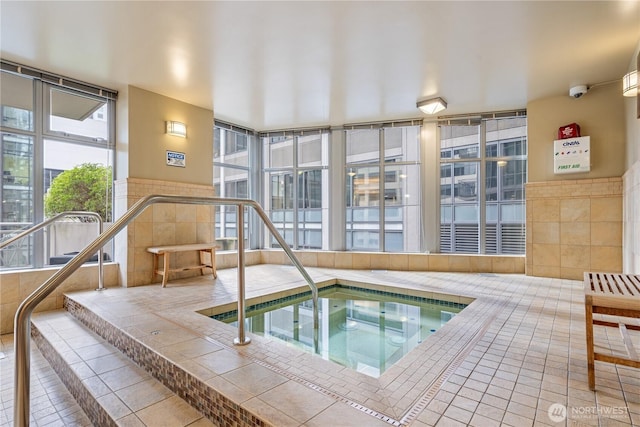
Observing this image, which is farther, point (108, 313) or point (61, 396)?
point (108, 313)

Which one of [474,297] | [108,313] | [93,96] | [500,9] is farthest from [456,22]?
[93,96]

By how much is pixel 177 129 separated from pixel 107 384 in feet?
12.6

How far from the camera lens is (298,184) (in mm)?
6785

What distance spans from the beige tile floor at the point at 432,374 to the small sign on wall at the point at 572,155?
2248 mm

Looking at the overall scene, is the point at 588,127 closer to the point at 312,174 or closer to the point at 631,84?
the point at 631,84

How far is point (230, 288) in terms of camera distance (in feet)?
14.3

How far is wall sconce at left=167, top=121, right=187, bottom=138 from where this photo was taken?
15.8 feet

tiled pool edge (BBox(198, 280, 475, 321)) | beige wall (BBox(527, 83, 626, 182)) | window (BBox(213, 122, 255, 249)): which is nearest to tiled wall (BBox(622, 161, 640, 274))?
beige wall (BBox(527, 83, 626, 182))

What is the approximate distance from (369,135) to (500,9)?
140 inches

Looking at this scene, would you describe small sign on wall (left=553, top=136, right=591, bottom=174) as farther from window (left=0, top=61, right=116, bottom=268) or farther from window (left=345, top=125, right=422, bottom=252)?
window (left=0, top=61, right=116, bottom=268)

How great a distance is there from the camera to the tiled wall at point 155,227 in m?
4.42

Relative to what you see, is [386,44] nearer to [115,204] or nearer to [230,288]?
[230,288]

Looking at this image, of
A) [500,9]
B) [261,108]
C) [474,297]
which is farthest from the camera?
[261,108]

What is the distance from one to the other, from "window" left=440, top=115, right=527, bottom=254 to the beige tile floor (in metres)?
2.17
